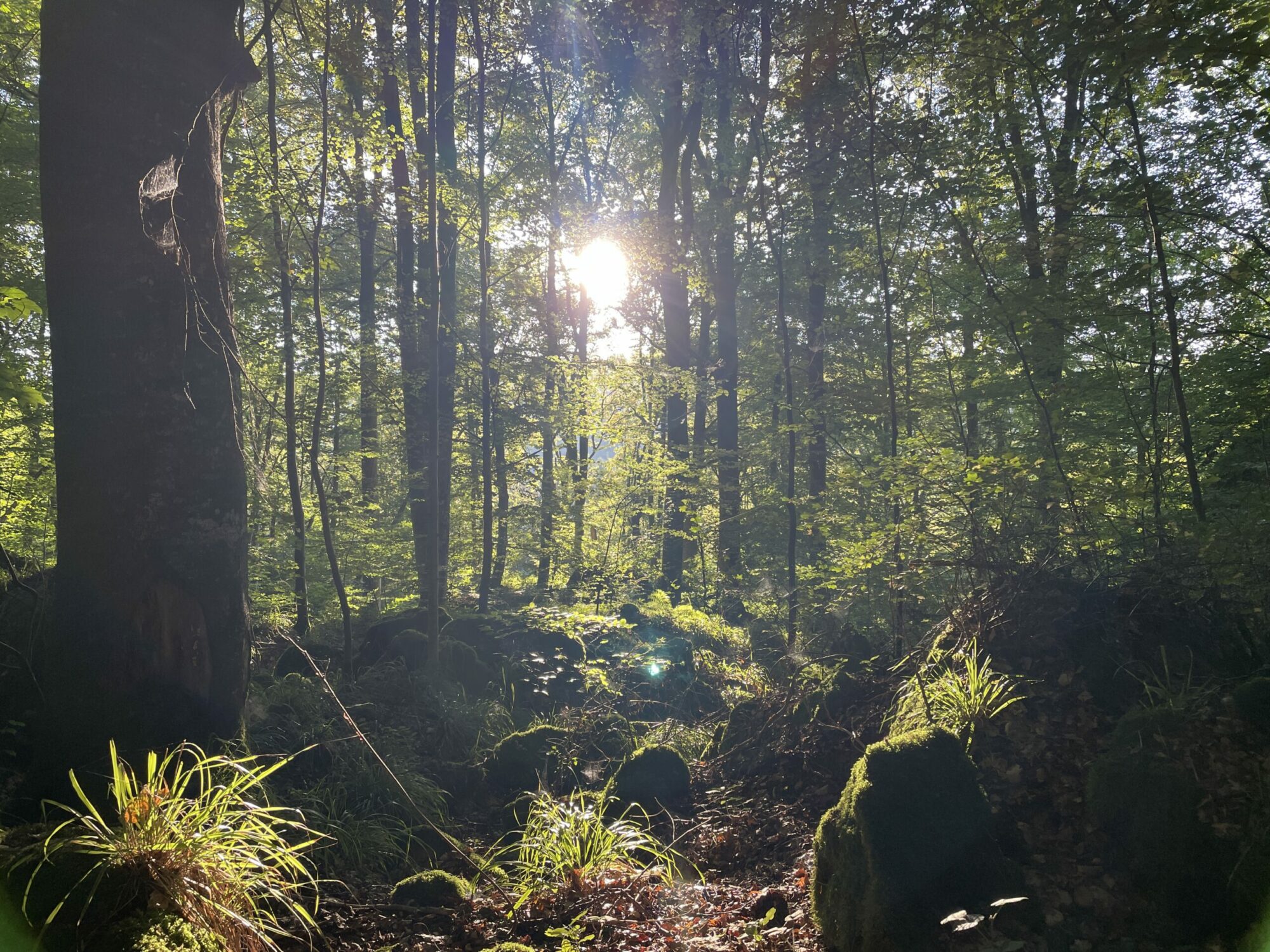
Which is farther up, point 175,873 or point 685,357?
point 685,357

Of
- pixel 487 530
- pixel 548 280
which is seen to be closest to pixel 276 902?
pixel 487 530

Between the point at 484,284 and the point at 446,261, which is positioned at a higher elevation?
the point at 446,261

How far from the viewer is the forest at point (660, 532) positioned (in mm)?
3211

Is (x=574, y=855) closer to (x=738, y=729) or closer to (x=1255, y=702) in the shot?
(x=738, y=729)

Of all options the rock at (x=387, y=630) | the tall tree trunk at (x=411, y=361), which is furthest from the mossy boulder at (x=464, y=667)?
the tall tree trunk at (x=411, y=361)

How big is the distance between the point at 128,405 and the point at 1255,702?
19.9 ft

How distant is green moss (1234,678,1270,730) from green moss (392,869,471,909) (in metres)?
4.28

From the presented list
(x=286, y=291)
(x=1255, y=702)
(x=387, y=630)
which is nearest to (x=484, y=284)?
(x=286, y=291)

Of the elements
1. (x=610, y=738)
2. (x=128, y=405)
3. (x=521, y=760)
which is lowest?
(x=610, y=738)

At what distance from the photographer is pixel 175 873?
241 cm

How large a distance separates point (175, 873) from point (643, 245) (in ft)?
43.2

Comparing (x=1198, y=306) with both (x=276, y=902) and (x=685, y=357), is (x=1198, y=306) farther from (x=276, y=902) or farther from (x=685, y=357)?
(x=276, y=902)

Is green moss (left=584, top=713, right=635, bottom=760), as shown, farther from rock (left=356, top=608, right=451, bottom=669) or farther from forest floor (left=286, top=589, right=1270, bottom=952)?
rock (left=356, top=608, right=451, bottom=669)

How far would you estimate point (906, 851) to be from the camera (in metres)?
3.20
